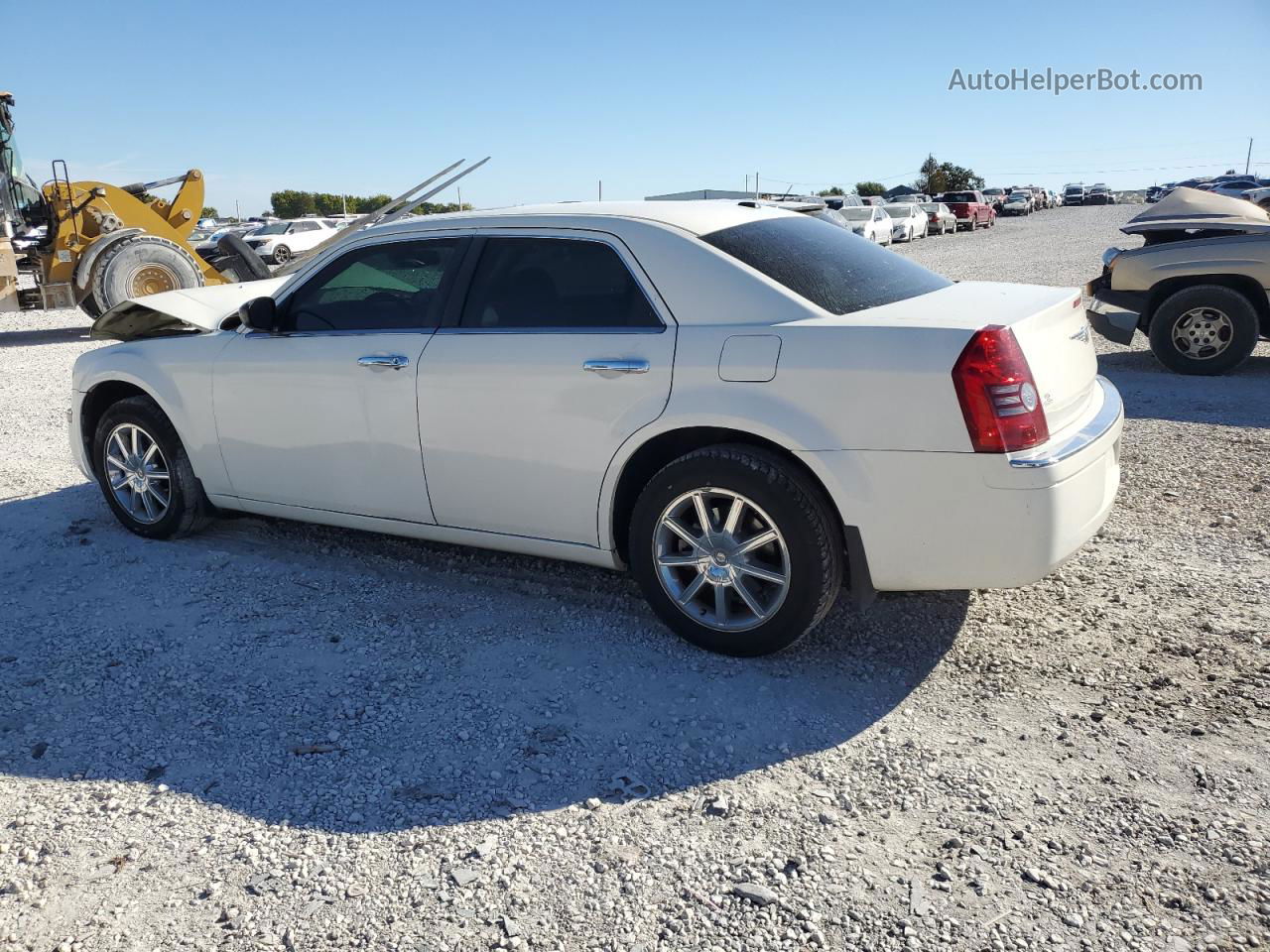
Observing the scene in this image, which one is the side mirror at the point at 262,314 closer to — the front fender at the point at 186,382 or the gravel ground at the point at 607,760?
the front fender at the point at 186,382

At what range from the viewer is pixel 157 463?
541 cm

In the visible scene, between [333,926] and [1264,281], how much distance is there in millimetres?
8743

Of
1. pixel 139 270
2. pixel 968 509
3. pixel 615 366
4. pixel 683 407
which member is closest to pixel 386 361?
pixel 615 366

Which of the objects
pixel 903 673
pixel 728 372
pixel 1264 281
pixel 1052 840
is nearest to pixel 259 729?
pixel 728 372

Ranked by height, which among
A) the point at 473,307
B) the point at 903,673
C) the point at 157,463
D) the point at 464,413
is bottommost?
the point at 903,673

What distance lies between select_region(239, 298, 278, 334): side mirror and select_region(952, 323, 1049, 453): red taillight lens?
10.1 ft

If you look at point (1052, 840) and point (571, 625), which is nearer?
point (1052, 840)

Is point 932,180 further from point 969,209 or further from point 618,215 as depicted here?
point 618,215

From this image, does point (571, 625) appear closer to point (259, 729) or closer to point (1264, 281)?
point (259, 729)

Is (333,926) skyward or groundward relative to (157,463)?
groundward

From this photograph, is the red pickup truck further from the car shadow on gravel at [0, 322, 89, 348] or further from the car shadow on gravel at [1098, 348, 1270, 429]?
the car shadow on gravel at [0, 322, 89, 348]

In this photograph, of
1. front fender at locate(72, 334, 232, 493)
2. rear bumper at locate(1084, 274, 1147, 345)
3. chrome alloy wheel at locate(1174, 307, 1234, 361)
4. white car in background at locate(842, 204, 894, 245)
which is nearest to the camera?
front fender at locate(72, 334, 232, 493)

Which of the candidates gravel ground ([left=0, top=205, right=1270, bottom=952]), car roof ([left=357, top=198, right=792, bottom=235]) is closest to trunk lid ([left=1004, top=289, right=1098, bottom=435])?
gravel ground ([left=0, top=205, right=1270, bottom=952])

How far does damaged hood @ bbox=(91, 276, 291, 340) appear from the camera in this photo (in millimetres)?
5355
